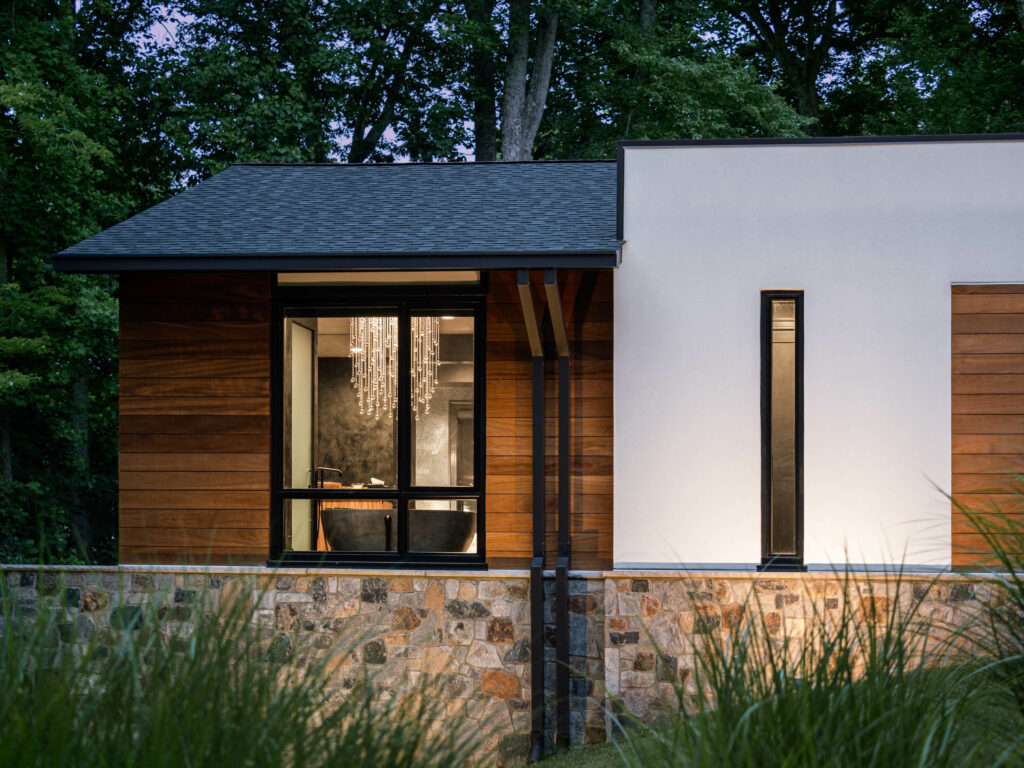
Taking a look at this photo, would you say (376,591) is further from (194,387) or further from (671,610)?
(194,387)

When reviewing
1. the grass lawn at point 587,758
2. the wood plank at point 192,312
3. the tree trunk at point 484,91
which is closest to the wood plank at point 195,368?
the wood plank at point 192,312

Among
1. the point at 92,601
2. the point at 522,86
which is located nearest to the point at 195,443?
the point at 92,601

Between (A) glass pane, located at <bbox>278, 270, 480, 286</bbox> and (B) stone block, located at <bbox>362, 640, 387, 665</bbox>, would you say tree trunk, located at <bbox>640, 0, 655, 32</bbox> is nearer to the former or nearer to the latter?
(A) glass pane, located at <bbox>278, 270, 480, 286</bbox>

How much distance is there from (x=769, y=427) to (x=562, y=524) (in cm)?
159

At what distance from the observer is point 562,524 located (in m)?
6.50

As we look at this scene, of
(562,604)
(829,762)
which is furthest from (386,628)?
(829,762)

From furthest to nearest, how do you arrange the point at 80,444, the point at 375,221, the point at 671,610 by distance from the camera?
the point at 80,444, the point at 375,221, the point at 671,610

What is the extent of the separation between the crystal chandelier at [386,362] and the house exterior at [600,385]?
2cm

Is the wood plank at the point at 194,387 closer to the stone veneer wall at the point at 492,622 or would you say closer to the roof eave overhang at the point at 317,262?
the roof eave overhang at the point at 317,262

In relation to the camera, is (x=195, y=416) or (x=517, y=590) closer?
(x=517, y=590)

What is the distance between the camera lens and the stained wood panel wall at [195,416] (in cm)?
685

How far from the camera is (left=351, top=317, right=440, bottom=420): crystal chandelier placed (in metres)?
6.82

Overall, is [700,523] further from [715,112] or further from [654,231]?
[715,112]

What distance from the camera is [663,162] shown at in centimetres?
670
